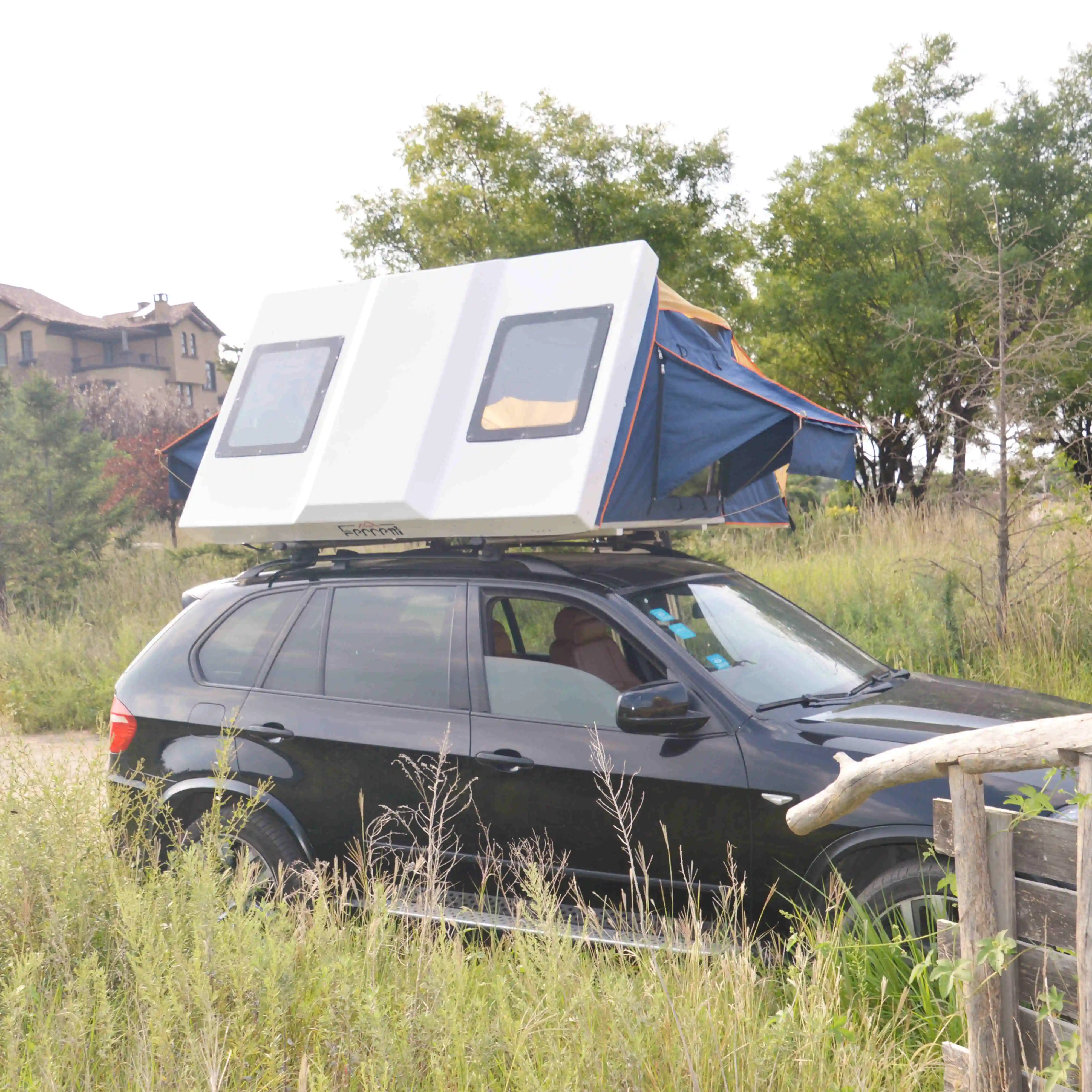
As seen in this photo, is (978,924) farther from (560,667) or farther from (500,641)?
(500,641)

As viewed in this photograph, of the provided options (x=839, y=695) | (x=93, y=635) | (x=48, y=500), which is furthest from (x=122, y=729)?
(x=48, y=500)

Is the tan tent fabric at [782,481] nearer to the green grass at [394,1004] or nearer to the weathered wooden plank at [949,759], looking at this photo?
the green grass at [394,1004]

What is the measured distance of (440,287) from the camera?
5.81m

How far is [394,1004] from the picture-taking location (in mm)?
3305

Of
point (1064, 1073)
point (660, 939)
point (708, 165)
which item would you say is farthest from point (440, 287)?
point (708, 165)

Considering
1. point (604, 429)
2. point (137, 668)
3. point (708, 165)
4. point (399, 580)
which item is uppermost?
point (708, 165)

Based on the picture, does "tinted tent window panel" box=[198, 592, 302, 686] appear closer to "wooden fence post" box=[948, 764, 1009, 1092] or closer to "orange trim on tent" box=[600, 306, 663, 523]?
"orange trim on tent" box=[600, 306, 663, 523]

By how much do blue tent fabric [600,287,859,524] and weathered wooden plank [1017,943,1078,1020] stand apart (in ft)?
9.02

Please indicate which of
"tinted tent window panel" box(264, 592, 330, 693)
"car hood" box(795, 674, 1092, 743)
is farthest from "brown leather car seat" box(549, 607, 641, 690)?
"tinted tent window panel" box(264, 592, 330, 693)

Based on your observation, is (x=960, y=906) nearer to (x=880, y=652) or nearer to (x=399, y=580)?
(x=399, y=580)

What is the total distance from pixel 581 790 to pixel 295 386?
289 cm

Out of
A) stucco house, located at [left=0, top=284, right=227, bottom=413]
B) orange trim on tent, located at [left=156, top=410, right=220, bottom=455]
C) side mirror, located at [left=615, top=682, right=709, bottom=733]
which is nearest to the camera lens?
side mirror, located at [left=615, top=682, right=709, bottom=733]

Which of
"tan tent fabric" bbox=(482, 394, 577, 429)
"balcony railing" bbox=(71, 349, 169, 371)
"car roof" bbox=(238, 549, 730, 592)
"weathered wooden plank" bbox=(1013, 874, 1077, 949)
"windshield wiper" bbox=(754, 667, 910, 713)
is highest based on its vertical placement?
"balcony railing" bbox=(71, 349, 169, 371)

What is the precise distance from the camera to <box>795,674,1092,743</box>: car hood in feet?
13.9
